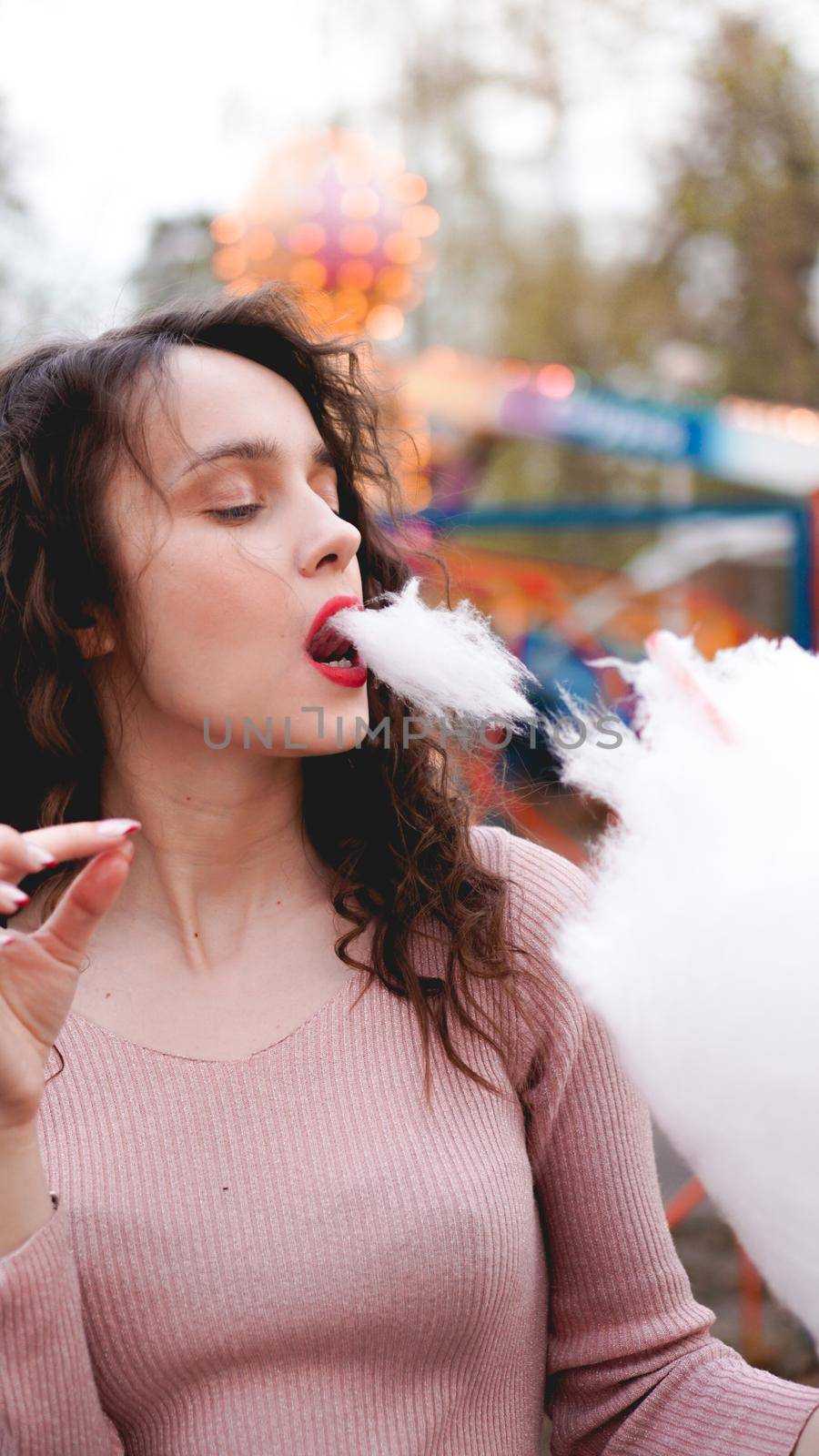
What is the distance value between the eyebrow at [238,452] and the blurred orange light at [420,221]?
13.8ft

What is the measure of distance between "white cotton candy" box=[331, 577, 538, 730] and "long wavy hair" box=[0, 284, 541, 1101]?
0.21m

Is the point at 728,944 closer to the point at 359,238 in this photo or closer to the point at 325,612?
the point at 325,612

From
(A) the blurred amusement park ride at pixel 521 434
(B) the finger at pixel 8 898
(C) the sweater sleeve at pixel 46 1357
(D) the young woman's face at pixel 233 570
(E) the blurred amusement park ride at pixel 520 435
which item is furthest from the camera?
(A) the blurred amusement park ride at pixel 521 434

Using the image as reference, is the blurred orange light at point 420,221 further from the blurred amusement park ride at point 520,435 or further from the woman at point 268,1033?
the woman at point 268,1033

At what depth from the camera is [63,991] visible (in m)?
1.02

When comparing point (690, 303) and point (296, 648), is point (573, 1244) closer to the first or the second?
point (296, 648)

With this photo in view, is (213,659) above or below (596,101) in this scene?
below

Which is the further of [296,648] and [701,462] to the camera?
[701,462]

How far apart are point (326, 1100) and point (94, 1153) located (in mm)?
223

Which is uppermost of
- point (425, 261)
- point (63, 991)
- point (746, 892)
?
point (425, 261)

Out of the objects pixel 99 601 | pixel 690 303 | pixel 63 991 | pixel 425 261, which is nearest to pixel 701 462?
pixel 425 261

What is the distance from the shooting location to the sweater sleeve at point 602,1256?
1292mm

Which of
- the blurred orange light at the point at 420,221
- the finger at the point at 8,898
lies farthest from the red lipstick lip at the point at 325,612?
the blurred orange light at the point at 420,221

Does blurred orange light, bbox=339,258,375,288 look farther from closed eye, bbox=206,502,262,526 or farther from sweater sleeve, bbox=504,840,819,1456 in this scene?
sweater sleeve, bbox=504,840,819,1456
